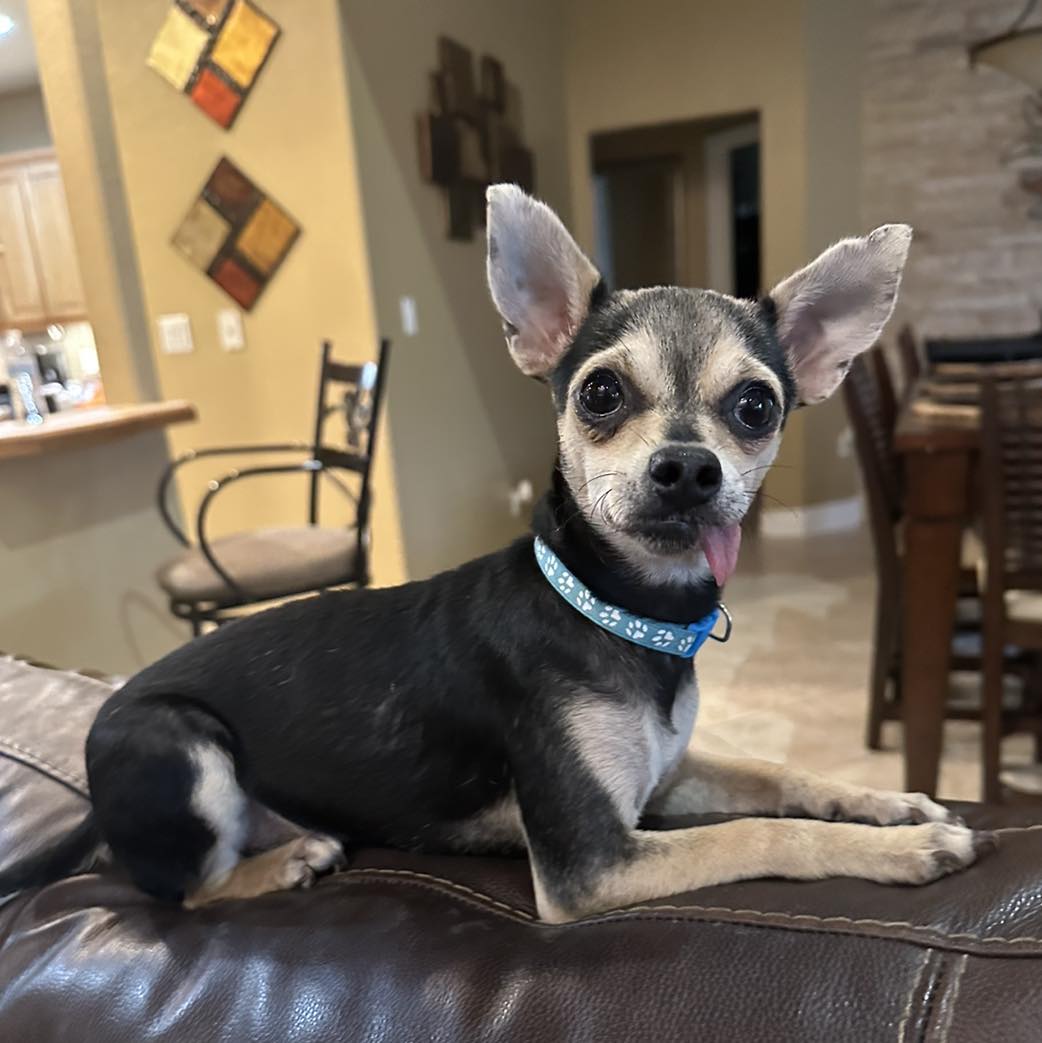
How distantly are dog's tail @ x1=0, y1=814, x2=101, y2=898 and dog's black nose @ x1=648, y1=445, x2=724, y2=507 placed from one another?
75 cm

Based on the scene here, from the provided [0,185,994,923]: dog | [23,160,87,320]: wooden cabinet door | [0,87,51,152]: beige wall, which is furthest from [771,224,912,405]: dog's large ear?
[0,87,51,152]: beige wall

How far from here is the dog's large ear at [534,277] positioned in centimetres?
98

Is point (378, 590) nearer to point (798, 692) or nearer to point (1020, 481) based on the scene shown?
point (1020, 481)

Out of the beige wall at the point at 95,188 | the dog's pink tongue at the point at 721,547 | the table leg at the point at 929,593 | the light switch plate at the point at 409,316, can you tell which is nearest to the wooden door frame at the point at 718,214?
the light switch plate at the point at 409,316

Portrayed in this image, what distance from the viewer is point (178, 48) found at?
339 cm

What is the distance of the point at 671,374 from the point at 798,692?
2.33 m

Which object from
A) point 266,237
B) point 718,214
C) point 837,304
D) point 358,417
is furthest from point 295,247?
point 718,214

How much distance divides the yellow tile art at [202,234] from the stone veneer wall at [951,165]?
11.8 feet

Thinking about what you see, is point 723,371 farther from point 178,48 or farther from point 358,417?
point 178,48

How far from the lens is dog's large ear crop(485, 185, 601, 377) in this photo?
98cm

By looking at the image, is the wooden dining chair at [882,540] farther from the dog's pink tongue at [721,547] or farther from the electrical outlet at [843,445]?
the electrical outlet at [843,445]

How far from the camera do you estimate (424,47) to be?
3.70 metres

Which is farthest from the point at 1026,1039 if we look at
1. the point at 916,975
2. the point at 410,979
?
the point at 410,979

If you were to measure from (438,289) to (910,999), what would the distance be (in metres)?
3.66
